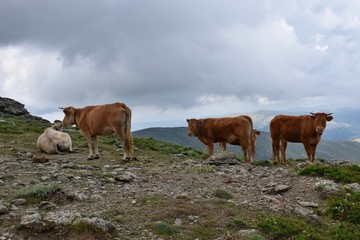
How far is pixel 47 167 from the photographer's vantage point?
55.1 ft

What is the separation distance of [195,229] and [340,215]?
16.8ft

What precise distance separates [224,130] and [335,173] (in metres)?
8.07

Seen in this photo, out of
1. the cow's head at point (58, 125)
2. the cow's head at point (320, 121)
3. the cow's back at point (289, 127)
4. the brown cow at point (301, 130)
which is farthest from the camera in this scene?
the cow's head at point (58, 125)

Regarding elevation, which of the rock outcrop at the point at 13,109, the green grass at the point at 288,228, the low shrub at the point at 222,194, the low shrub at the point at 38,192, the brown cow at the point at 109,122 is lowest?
the green grass at the point at 288,228

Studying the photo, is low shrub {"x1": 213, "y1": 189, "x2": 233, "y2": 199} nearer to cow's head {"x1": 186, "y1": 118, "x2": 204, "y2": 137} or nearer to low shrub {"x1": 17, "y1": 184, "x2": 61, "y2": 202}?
low shrub {"x1": 17, "y1": 184, "x2": 61, "y2": 202}

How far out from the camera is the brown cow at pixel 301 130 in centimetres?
2191

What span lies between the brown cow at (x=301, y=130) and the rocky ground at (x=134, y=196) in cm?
506

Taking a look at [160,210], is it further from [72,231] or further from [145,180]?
[145,180]

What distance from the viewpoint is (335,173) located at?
1645 cm

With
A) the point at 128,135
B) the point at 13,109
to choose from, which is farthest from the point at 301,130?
the point at 13,109

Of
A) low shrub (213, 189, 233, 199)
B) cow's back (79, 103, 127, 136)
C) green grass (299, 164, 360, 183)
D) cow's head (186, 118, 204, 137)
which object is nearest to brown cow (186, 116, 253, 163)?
cow's head (186, 118, 204, 137)

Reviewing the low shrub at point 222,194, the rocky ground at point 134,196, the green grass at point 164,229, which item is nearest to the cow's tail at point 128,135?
the rocky ground at point 134,196

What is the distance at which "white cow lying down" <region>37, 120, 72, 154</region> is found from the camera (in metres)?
23.2

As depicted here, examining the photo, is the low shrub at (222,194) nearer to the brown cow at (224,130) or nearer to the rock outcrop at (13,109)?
the brown cow at (224,130)
